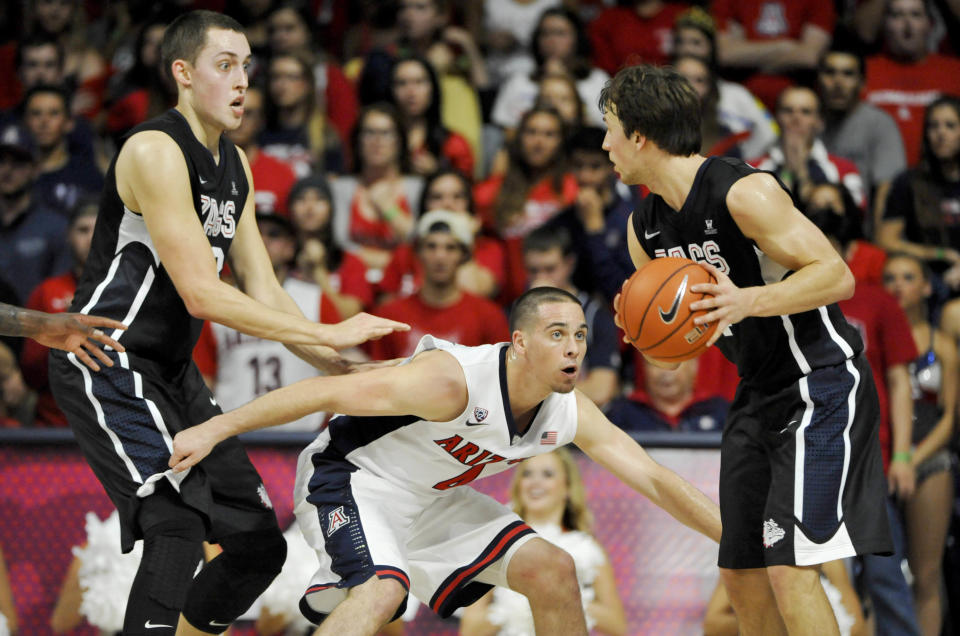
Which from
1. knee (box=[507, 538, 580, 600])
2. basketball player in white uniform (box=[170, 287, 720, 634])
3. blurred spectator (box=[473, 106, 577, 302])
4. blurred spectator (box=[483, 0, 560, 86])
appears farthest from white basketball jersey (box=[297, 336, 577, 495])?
blurred spectator (box=[483, 0, 560, 86])

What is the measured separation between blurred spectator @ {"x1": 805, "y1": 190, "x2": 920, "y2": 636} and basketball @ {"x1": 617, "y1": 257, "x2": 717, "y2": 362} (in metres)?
2.14

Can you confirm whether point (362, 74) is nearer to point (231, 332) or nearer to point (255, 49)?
point (255, 49)

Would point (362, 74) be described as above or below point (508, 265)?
above

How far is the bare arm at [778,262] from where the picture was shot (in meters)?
3.91

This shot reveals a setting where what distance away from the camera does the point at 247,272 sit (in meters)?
4.69

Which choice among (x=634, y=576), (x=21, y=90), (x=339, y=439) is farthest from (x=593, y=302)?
(x=21, y=90)

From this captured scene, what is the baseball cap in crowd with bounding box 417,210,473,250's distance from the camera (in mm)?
6734

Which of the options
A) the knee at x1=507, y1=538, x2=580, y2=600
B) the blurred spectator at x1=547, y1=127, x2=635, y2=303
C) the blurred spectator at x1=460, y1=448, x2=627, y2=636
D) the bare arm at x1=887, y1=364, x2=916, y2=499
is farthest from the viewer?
the blurred spectator at x1=547, y1=127, x2=635, y2=303

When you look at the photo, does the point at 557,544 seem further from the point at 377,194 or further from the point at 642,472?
the point at 377,194

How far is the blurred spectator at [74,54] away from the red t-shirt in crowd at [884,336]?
5.36m

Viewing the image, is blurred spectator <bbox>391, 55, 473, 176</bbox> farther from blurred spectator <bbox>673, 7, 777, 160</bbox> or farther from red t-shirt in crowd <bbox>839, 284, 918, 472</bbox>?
red t-shirt in crowd <bbox>839, 284, 918, 472</bbox>

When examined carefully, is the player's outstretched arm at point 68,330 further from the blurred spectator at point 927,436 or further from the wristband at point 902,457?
the blurred spectator at point 927,436

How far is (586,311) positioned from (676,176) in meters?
2.52

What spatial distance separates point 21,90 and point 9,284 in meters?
2.60
